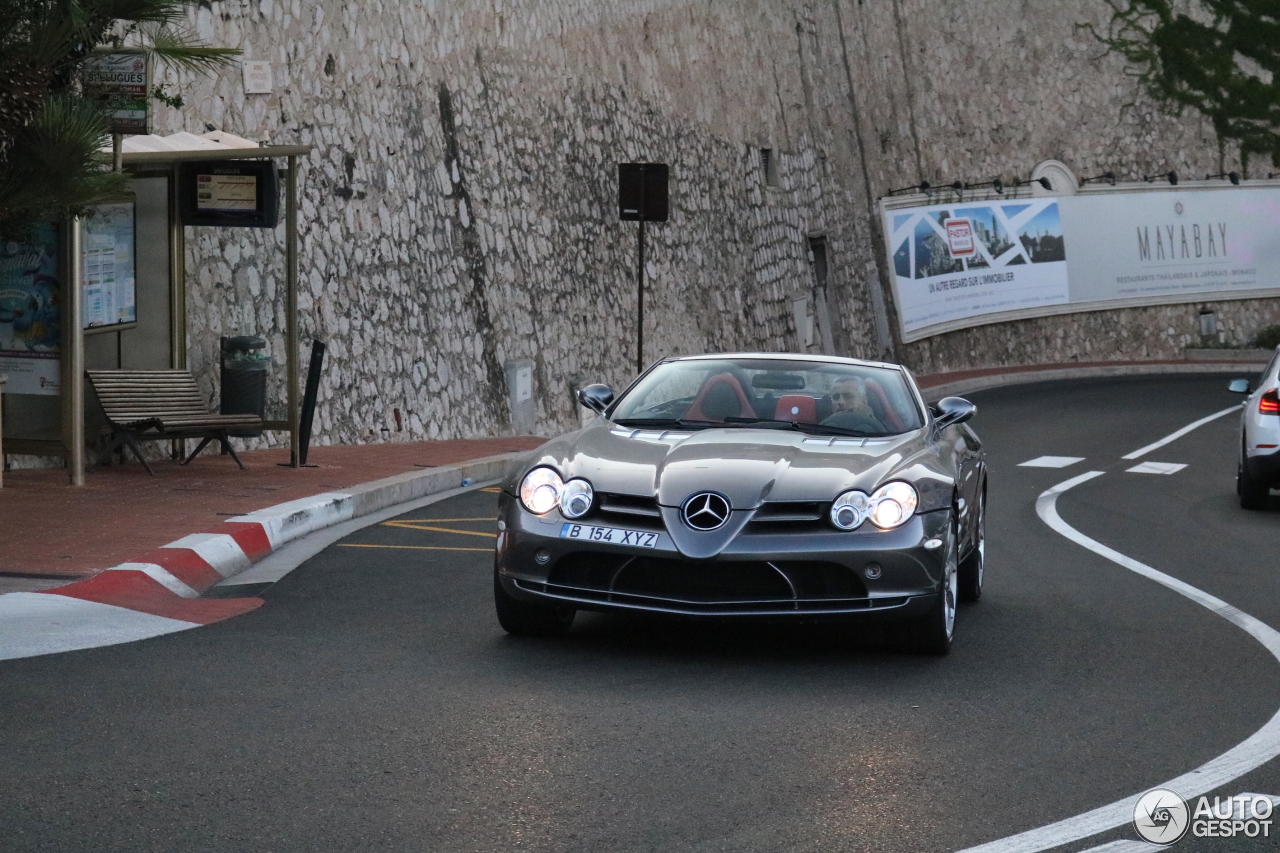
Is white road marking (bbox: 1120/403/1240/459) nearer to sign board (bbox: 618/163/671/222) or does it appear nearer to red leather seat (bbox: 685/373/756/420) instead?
sign board (bbox: 618/163/671/222)

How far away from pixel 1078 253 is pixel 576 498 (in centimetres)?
4138

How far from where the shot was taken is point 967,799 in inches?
194

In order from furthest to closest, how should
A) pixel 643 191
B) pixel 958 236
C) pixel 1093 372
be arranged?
pixel 1093 372 → pixel 958 236 → pixel 643 191

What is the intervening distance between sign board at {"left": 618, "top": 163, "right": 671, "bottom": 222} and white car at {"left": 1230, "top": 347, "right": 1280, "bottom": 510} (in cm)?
780

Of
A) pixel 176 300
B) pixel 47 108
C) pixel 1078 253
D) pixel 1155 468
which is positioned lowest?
pixel 1155 468

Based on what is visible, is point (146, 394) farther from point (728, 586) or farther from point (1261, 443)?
A: point (1261, 443)

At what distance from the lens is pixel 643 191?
790 inches

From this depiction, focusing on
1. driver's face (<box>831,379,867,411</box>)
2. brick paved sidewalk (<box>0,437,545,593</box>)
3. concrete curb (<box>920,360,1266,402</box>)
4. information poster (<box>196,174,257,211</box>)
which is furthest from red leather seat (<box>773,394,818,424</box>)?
concrete curb (<box>920,360,1266,402</box>)

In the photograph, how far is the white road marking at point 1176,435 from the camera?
854 inches

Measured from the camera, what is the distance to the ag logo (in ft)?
15.1

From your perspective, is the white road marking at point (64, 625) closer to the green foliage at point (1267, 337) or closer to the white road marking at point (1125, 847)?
the white road marking at point (1125, 847)

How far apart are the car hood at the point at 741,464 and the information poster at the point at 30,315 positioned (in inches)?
277

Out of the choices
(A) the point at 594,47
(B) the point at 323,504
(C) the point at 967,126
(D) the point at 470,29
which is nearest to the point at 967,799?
(B) the point at 323,504

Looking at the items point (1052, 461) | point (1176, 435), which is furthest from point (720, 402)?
point (1176, 435)
